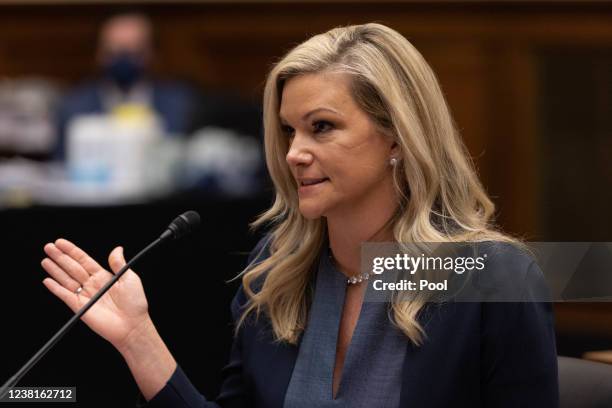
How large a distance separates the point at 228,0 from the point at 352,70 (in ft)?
11.7

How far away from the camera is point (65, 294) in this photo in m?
1.70

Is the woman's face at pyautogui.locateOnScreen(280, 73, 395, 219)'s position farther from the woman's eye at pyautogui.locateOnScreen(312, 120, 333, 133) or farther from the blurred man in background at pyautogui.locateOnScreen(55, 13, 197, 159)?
→ the blurred man in background at pyautogui.locateOnScreen(55, 13, 197, 159)

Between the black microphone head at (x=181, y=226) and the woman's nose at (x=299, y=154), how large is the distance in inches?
7.5

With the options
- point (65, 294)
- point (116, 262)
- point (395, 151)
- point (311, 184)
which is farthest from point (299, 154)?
point (65, 294)

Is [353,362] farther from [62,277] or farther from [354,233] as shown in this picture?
[62,277]

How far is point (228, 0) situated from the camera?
5145 mm

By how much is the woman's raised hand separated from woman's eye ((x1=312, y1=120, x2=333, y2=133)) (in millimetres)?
401

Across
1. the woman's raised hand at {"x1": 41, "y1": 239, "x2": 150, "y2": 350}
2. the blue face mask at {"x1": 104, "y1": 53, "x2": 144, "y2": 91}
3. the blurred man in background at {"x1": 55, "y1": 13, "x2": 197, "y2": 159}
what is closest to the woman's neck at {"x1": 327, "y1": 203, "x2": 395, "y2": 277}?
the woman's raised hand at {"x1": 41, "y1": 239, "x2": 150, "y2": 350}

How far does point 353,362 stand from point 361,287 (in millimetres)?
174

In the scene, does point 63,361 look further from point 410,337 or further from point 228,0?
point 228,0

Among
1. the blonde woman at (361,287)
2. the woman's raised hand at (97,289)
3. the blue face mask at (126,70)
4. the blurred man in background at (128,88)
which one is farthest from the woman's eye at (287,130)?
the blue face mask at (126,70)

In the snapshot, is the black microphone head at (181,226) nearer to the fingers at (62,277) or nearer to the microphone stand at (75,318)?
the microphone stand at (75,318)

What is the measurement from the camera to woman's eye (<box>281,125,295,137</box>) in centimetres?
181

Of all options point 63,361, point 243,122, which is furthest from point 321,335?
point 243,122
